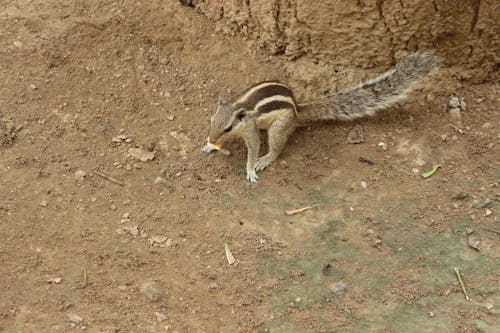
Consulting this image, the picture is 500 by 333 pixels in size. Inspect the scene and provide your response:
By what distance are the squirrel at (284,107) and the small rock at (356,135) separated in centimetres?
11

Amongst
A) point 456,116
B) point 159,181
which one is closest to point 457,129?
point 456,116

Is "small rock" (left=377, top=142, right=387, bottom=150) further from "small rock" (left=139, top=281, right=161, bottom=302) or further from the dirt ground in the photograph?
"small rock" (left=139, top=281, right=161, bottom=302)

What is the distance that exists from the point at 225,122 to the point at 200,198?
0.68 m

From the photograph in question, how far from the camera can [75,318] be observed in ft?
13.0

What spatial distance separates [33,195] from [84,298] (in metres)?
1.09

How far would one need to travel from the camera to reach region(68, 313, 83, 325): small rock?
3.94m

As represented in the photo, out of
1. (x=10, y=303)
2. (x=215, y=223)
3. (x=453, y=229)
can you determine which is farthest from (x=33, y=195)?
(x=453, y=229)

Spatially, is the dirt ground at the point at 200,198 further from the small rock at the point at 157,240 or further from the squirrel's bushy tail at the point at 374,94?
the squirrel's bushy tail at the point at 374,94

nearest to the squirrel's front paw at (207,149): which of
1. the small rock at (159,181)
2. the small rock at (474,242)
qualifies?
the small rock at (159,181)

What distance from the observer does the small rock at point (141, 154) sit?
207 inches

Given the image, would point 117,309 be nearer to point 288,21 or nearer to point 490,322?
point 490,322


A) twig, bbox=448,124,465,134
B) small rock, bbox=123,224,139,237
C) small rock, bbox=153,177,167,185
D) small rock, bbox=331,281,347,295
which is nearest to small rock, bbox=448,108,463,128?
twig, bbox=448,124,465,134

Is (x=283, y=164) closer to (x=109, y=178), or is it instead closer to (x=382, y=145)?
(x=382, y=145)

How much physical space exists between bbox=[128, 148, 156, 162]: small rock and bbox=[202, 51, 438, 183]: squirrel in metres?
0.46
